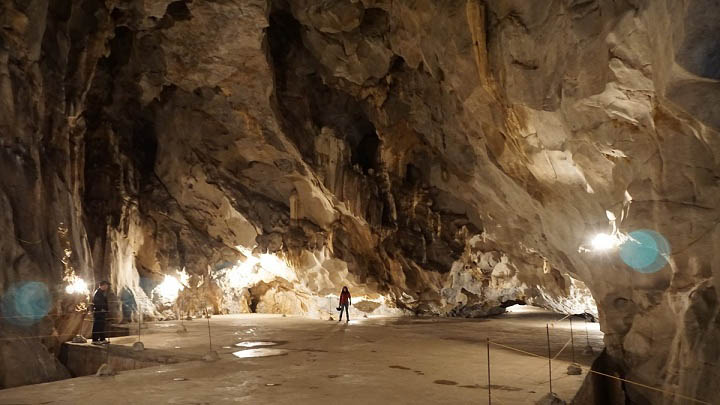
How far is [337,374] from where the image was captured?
7.12 m

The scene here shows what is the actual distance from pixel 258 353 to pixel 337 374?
2.49 meters

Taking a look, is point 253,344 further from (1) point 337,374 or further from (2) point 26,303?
(2) point 26,303

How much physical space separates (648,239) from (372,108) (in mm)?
9654

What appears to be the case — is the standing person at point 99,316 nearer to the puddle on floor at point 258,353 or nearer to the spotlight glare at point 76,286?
the spotlight glare at point 76,286

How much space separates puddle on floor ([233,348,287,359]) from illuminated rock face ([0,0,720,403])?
3841mm

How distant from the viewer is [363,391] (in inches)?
240

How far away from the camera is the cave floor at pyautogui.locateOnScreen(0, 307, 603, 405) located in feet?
19.3

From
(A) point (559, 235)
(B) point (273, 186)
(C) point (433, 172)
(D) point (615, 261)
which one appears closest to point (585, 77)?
(D) point (615, 261)

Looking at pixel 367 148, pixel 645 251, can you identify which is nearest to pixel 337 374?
pixel 645 251

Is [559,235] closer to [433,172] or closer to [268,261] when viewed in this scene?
[433,172]

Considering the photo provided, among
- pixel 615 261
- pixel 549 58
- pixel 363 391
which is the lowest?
pixel 363 391

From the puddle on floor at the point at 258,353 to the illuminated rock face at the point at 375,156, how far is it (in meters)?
3.84

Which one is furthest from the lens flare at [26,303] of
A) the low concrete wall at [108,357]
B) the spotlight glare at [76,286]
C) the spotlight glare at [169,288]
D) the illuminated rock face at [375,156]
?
the spotlight glare at [169,288]

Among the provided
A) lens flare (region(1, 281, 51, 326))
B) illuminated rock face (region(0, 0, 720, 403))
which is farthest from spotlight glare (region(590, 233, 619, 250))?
lens flare (region(1, 281, 51, 326))
